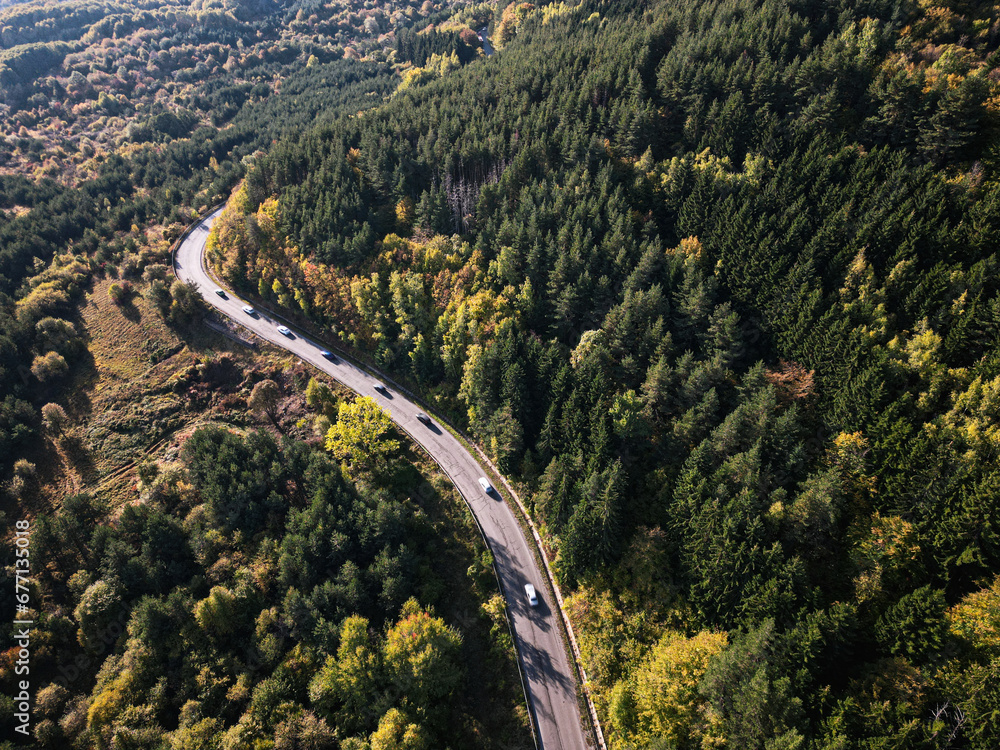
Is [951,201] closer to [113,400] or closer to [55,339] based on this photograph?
[113,400]

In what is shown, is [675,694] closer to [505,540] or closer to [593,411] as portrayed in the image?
[505,540]

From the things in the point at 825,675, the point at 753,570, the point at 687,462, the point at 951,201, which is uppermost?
the point at 951,201

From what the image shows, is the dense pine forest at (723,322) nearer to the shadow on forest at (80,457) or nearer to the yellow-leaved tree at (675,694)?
the yellow-leaved tree at (675,694)

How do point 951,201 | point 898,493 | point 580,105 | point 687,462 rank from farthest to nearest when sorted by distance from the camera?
point 580,105
point 951,201
point 687,462
point 898,493

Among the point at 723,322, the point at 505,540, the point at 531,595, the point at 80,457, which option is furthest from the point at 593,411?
the point at 80,457

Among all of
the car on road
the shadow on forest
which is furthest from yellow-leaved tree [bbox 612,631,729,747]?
the shadow on forest

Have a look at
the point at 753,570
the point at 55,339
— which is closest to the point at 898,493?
the point at 753,570

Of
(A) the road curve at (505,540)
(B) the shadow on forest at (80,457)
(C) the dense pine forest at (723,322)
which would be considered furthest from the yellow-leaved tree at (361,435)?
(B) the shadow on forest at (80,457)
